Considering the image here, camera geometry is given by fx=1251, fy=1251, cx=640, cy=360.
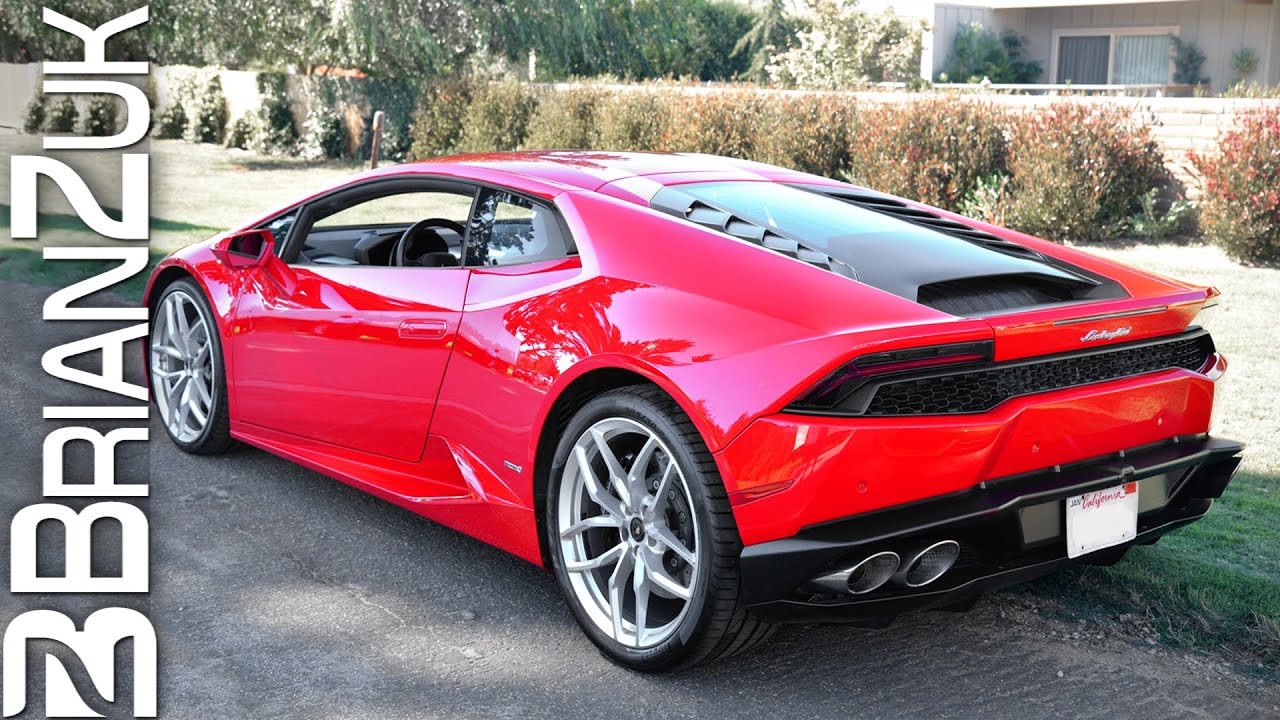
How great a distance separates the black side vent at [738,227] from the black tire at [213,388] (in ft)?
7.36

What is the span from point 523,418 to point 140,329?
2.29 meters

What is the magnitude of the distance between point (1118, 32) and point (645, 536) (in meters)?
30.3

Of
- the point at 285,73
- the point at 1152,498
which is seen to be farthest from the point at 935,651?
the point at 285,73

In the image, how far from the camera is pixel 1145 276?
3803mm

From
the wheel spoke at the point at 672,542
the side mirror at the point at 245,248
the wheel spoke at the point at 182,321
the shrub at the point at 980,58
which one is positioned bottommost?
the wheel spoke at the point at 672,542

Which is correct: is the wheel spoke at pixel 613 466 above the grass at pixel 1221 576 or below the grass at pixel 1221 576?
above

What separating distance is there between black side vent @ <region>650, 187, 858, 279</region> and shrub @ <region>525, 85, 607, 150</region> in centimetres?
1340

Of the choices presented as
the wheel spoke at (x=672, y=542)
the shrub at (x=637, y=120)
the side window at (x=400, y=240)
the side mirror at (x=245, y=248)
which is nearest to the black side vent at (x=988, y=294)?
the wheel spoke at (x=672, y=542)

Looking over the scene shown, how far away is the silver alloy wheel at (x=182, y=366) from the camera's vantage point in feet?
17.4

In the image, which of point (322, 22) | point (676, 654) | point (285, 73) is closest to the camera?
point (676, 654)

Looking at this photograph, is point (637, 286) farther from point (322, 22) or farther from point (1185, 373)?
point (322, 22)

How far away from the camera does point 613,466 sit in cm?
350

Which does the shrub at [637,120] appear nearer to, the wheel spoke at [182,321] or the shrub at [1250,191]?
the shrub at [1250,191]

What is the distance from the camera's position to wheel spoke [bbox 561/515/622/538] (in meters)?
3.55
